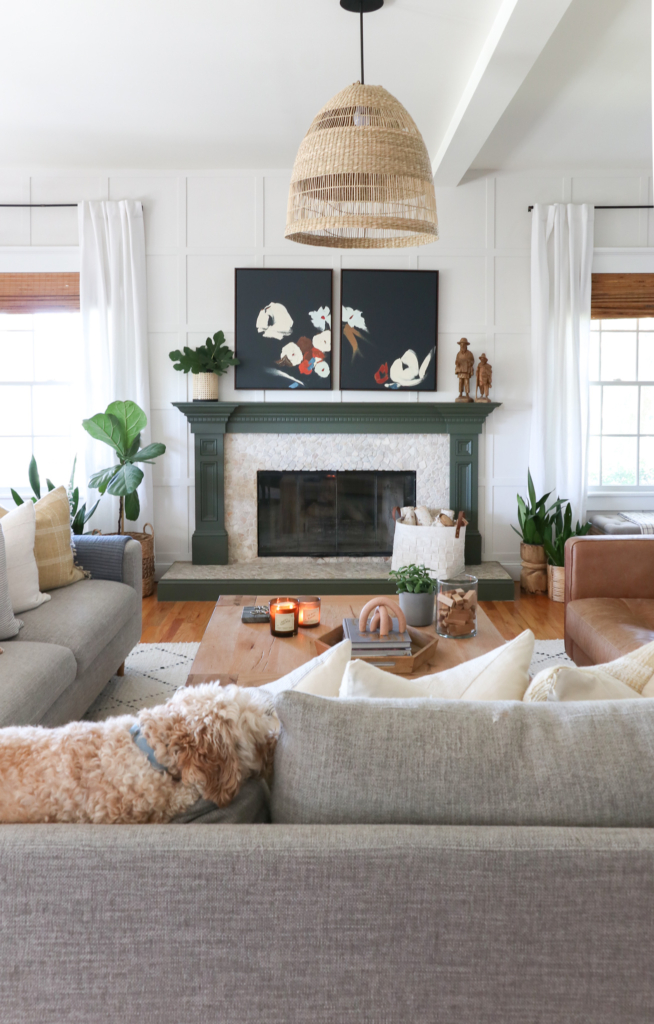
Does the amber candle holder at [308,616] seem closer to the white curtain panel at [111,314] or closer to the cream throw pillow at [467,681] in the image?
the cream throw pillow at [467,681]

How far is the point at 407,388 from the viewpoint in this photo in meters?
5.04

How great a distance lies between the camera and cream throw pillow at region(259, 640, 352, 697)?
1.24 m

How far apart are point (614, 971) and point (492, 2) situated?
311 cm

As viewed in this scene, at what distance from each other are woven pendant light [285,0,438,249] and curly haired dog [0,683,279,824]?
1618 mm

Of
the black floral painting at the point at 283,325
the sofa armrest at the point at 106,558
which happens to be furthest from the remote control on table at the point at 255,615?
the black floral painting at the point at 283,325

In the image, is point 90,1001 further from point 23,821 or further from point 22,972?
point 23,821

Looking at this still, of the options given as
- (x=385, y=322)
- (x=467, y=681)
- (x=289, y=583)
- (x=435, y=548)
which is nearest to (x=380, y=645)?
(x=467, y=681)

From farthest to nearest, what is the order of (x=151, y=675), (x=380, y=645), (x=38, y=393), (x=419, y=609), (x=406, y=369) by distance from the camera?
1. (x=38, y=393)
2. (x=406, y=369)
3. (x=151, y=675)
4. (x=419, y=609)
5. (x=380, y=645)

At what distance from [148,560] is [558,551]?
269cm

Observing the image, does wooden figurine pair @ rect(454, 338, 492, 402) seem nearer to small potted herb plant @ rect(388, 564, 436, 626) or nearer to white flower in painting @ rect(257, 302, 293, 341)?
white flower in painting @ rect(257, 302, 293, 341)

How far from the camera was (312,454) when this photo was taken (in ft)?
16.7

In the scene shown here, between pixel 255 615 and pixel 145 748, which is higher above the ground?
pixel 145 748

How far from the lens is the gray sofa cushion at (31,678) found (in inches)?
80.5

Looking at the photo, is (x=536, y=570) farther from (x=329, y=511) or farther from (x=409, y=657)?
(x=409, y=657)
